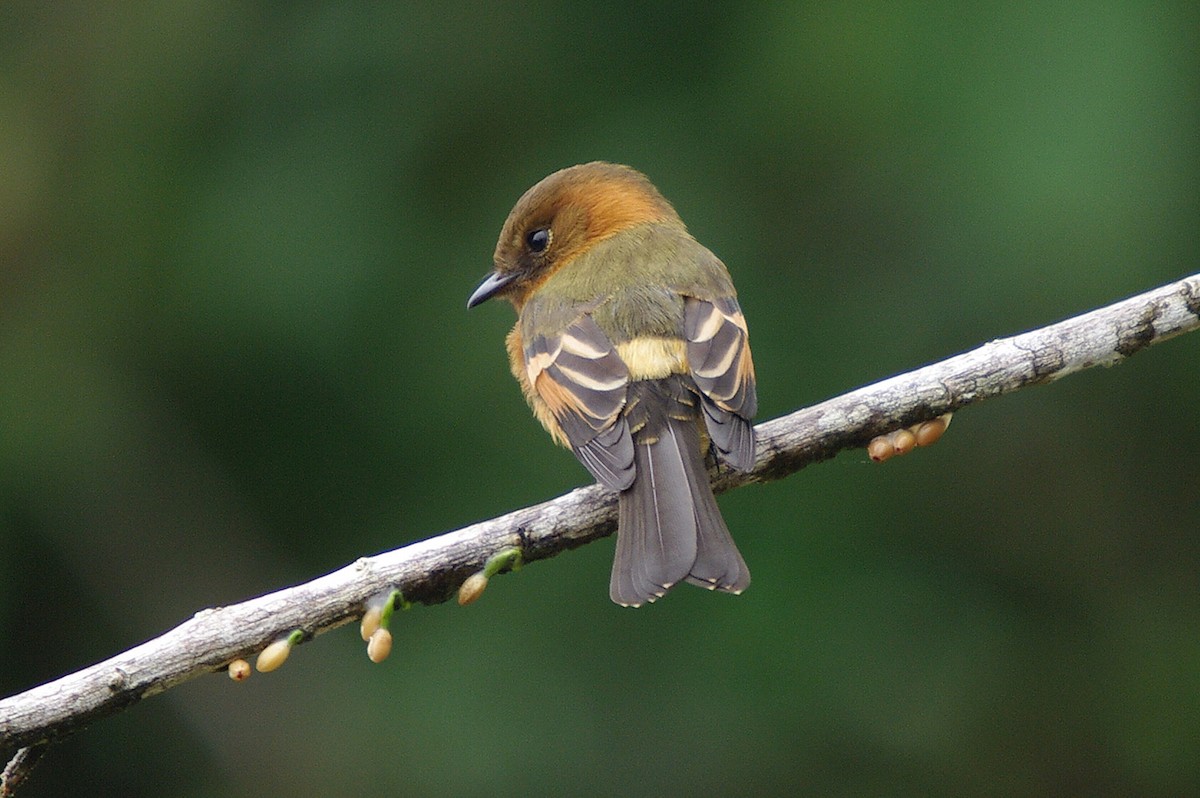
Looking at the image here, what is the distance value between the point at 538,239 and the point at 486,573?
6.79 feet

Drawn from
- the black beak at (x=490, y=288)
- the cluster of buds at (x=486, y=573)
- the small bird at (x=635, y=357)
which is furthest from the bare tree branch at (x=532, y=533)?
the black beak at (x=490, y=288)

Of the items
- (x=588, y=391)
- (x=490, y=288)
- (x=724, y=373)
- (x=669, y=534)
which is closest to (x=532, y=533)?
(x=669, y=534)

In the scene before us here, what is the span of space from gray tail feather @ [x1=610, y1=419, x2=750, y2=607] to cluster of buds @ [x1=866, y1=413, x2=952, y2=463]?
422 millimetres

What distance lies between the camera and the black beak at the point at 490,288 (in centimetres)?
494

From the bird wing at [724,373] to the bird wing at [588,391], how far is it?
22 cm

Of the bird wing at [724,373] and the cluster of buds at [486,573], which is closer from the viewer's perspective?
the cluster of buds at [486,573]

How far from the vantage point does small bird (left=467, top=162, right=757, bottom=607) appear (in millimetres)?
3496

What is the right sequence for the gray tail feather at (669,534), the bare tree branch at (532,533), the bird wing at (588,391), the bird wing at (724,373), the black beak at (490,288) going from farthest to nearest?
the black beak at (490,288) → the bird wing at (588,391) → the bird wing at (724,373) → the gray tail feather at (669,534) → the bare tree branch at (532,533)

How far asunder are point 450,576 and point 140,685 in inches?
26.8

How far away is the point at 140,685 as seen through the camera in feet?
9.45

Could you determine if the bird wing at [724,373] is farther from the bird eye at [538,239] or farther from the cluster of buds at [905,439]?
the bird eye at [538,239]

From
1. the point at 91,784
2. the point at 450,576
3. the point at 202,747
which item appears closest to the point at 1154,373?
the point at 450,576

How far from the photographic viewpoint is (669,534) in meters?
3.48

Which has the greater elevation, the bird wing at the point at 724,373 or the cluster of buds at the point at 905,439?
the bird wing at the point at 724,373
